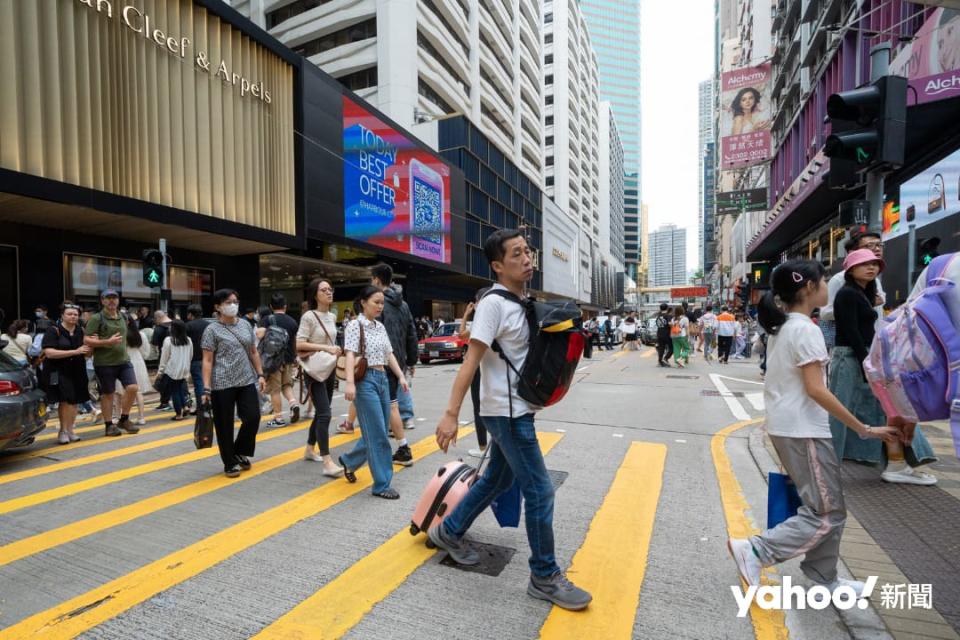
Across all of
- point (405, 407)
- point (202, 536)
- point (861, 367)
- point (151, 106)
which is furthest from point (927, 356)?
point (151, 106)

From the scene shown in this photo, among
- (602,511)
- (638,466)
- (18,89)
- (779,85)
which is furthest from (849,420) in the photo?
(779,85)

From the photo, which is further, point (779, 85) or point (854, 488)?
point (779, 85)

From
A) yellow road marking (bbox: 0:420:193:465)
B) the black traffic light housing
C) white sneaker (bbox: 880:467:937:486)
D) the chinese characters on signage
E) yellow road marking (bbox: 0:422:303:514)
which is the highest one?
the chinese characters on signage

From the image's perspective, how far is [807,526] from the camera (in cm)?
242

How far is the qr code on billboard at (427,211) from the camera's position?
84.2ft

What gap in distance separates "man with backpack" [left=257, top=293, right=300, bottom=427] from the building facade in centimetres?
6681

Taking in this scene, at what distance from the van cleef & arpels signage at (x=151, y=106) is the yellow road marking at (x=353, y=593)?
39.7ft

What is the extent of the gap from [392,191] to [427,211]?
3611mm

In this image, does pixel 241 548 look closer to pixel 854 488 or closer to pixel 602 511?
pixel 602 511

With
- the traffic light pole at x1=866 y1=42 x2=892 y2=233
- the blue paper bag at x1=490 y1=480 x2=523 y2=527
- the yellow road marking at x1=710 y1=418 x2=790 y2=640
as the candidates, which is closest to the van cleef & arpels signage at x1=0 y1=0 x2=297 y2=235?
the blue paper bag at x1=490 y1=480 x2=523 y2=527

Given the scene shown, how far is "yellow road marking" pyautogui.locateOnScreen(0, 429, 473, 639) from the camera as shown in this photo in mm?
2430

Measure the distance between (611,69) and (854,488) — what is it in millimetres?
166301

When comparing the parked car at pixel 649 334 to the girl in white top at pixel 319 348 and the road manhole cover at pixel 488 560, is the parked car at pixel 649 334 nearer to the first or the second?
the girl in white top at pixel 319 348
